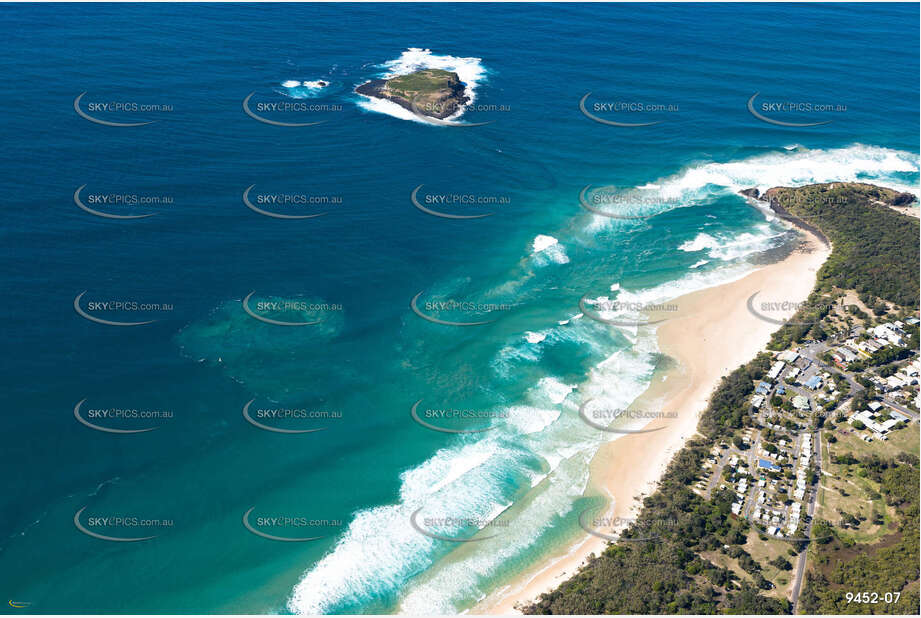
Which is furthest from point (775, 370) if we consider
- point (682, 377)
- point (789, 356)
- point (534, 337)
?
point (534, 337)

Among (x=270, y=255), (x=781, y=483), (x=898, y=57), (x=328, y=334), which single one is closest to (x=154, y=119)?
(x=270, y=255)

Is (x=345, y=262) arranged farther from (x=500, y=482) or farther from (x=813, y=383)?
(x=813, y=383)

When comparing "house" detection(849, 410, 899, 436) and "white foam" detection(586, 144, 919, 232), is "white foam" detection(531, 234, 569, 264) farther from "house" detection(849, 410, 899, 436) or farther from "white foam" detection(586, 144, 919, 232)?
"house" detection(849, 410, 899, 436)

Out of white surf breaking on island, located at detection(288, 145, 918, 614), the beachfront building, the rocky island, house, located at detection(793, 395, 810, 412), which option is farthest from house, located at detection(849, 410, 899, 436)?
the rocky island

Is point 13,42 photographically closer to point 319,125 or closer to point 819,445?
point 319,125

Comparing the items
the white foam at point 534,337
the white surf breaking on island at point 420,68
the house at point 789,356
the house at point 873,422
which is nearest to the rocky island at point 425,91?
the white surf breaking on island at point 420,68

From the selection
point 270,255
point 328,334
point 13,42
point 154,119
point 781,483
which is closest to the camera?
point 781,483
